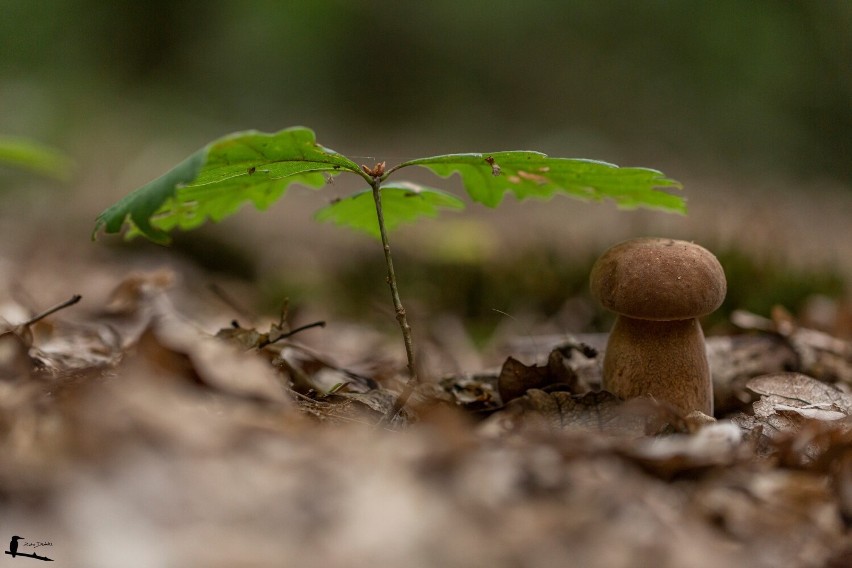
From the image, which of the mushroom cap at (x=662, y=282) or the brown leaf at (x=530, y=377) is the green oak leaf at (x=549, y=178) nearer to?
the mushroom cap at (x=662, y=282)

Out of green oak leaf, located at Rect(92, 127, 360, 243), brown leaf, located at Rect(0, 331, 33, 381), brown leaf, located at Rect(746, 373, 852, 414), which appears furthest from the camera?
brown leaf, located at Rect(746, 373, 852, 414)

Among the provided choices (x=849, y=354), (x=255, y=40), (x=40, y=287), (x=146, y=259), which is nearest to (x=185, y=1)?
(x=255, y=40)

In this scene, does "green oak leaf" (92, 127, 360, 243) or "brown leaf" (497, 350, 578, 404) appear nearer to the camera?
"green oak leaf" (92, 127, 360, 243)

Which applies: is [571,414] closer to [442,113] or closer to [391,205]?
[391,205]

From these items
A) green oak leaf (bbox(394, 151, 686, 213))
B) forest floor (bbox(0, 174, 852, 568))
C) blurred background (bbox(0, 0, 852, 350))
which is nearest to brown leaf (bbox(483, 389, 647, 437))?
forest floor (bbox(0, 174, 852, 568))

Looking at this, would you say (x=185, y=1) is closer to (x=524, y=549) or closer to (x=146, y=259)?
(x=146, y=259)

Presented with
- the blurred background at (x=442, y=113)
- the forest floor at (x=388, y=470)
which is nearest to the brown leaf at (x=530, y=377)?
the forest floor at (x=388, y=470)

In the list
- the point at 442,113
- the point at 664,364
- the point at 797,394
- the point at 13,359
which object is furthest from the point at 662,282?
the point at 442,113

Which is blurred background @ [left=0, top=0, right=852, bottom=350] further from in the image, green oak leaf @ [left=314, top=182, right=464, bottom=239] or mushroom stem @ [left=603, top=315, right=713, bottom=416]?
mushroom stem @ [left=603, top=315, right=713, bottom=416]
